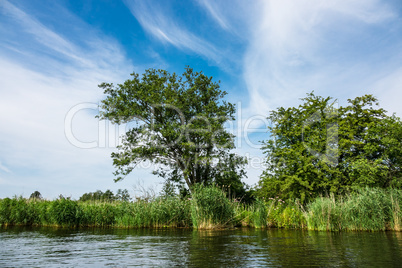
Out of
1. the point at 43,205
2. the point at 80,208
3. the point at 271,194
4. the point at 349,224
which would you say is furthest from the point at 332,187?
the point at 43,205

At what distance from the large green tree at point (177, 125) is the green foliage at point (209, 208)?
11.3m

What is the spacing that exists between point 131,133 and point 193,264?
28127 mm

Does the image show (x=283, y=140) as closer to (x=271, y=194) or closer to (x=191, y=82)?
(x=271, y=194)

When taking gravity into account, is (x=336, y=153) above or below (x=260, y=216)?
above

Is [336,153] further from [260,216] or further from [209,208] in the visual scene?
[209,208]

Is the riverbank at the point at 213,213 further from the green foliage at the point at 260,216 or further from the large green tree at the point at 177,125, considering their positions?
the large green tree at the point at 177,125

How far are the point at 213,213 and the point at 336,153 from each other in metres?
12.3

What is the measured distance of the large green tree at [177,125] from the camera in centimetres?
3014

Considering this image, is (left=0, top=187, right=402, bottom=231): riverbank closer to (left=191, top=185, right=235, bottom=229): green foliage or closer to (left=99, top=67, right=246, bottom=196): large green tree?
(left=191, top=185, right=235, bottom=229): green foliage

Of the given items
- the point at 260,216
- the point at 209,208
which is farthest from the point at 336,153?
the point at 209,208

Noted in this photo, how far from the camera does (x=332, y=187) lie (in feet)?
74.8

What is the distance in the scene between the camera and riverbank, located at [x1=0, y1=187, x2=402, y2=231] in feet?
52.1

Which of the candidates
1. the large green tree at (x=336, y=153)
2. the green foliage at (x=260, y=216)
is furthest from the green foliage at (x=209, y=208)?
the large green tree at (x=336, y=153)

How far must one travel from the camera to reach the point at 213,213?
1730cm
